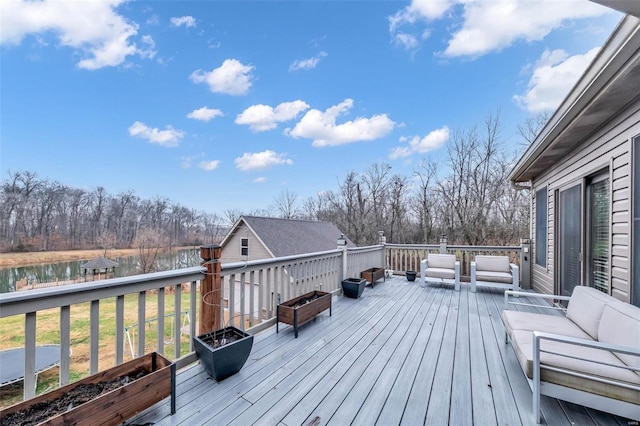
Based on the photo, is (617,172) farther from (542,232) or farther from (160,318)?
(160,318)

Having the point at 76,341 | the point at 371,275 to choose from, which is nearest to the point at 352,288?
the point at 371,275

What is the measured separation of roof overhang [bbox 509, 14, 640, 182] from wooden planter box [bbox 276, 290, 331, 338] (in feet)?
11.2

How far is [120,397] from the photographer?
5.19 ft

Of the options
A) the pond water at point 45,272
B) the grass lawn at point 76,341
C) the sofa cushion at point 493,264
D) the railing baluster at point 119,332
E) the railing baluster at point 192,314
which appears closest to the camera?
the railing baluster at point 119,332

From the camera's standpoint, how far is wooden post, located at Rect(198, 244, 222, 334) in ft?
8.36

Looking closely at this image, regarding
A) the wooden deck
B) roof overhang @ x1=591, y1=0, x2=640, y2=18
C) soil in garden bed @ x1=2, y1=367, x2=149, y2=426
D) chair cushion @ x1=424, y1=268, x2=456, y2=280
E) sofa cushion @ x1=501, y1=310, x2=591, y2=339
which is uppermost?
roof overhang @ x1=591, y1=0, x2=640, y2=18

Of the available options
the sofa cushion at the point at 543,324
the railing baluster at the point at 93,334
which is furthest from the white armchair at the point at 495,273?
the railing baluster at the point at 93,334

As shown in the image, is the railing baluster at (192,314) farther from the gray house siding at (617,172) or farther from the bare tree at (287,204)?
the bare tree at (287,204)

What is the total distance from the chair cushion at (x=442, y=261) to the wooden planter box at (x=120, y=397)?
18.4 feet

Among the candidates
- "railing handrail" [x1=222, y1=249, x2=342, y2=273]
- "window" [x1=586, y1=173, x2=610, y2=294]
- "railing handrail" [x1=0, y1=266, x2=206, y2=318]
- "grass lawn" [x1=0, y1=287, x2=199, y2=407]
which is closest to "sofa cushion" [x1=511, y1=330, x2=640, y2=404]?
"window" [x1=586, y1=173, x2=610, y2=294]

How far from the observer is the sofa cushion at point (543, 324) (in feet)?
7.86

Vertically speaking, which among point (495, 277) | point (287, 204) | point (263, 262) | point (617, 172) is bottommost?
point (495, 277)

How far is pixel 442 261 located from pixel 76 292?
618cm

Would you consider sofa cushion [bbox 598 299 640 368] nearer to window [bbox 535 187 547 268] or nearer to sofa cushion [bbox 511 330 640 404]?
sofa cushion [bbox 511 330 640 404]
